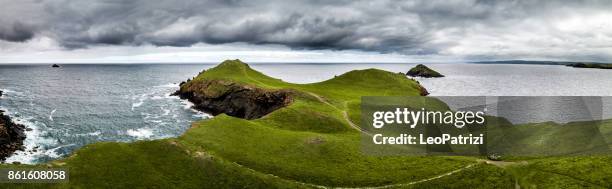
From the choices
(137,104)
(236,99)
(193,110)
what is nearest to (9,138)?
(193,110)

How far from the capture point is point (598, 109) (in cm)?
15850

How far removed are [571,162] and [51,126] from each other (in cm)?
11790

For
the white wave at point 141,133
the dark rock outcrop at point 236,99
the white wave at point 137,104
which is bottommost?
the white wave at point 141,133

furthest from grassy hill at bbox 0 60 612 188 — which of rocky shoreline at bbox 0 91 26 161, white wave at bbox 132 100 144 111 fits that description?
white wave at bbox 132 100 144 111

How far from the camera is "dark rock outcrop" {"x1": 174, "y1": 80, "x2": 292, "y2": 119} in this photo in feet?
401

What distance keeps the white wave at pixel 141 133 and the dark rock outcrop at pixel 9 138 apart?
22623mm

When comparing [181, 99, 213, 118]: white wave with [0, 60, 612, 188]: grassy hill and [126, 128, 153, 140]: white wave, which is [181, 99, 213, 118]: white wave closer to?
[126, 128, 153, 140]: white wave

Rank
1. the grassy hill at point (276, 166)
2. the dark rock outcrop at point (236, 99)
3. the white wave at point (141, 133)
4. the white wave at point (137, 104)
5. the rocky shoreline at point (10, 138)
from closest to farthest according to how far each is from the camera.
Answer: the grassy hill at point (276, 166)
the rocky shoreline at point (10, 138)
the white wave at point (141, 133)
the dark rock outcrop at point (236, 99)
the white wave at point (137, 104)

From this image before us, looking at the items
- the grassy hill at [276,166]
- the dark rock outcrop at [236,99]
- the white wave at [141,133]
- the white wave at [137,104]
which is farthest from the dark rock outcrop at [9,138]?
the dark rock outcrop at [236,99]

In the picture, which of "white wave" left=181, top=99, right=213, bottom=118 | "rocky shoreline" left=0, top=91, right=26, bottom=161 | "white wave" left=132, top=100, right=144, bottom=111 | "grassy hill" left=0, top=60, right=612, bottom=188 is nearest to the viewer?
"grassy hill" left=0, top=60, right=612, bottom=188

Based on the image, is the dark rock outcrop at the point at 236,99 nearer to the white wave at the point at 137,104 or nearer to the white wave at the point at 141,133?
the white wave at the point at 137,104

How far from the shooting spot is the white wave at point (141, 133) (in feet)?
317

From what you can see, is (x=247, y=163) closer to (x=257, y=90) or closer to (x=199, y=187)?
(x=199, y=187)

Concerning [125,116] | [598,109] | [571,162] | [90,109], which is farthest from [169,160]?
[598,109]
